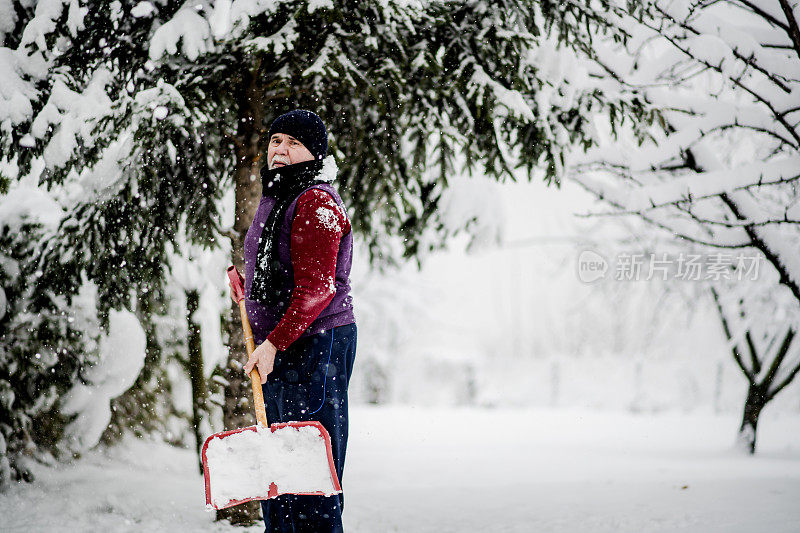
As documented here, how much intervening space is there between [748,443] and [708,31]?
5.56m

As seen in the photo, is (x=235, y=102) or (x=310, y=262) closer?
(x=310, y=262)

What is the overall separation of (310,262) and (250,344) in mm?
470

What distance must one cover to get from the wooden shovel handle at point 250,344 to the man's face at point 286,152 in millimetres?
550

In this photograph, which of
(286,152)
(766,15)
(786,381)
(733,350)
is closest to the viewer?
(286,152)

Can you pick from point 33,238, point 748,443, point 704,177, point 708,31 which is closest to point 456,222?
point 704,177

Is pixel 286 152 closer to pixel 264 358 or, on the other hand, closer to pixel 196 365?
pixel 264 358

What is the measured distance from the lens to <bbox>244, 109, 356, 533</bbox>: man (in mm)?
2102

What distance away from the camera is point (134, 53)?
3383 mm

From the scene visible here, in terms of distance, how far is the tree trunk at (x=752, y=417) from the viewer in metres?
6.98

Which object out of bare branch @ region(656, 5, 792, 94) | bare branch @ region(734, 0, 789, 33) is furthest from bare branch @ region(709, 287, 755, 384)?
bare branch @ region(734, 0, 789, 33)

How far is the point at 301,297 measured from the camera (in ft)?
6.79

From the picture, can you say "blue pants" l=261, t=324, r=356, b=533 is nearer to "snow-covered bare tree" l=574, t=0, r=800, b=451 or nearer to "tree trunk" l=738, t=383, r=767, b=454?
"snow-covered bare tree" l=574, t=0, r=800, b=451

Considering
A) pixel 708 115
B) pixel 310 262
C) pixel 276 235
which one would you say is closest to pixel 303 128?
pixel 276 235

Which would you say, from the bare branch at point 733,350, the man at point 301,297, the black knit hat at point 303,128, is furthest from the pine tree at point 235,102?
the bare branch at point 733,350
